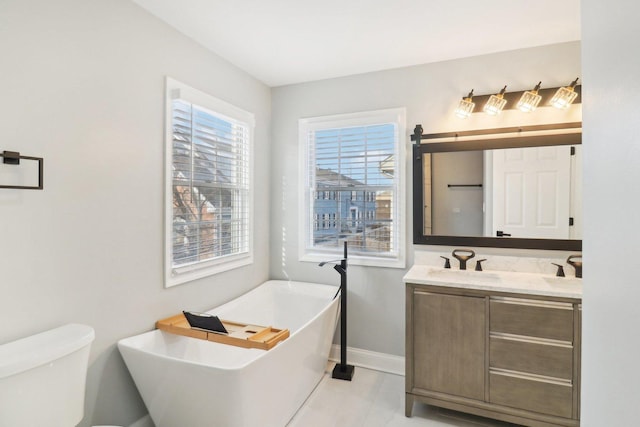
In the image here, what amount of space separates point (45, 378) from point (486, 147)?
120 inches

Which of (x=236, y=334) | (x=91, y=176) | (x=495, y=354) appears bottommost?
(x=495, y=354)

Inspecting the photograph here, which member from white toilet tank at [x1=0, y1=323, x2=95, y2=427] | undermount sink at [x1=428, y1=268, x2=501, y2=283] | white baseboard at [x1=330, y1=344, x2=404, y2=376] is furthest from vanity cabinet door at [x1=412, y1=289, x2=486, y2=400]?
white toilet tank at [x1=0, y1=323, x2=95, y2=427]

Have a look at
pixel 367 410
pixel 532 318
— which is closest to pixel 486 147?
pixel 532 318

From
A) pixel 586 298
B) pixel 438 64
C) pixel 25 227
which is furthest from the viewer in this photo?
pixel 438 64

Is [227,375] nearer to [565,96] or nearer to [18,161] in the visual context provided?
[18,161]

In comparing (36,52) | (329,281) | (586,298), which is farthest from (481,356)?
(36,52)

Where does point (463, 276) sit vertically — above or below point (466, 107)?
below

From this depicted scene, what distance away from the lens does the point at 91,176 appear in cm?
179

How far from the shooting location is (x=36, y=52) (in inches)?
60.8

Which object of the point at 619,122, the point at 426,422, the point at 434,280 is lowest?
the point at 426,422

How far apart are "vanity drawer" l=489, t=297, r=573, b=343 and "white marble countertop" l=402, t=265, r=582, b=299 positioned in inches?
2.7

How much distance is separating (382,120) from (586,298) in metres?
2.50

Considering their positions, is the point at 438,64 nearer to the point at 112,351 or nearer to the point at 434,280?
the point at 434,280

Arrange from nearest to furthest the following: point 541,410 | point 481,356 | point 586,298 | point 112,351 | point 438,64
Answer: point 586,298, point 112,351, point 541,410, point 481,356, point 438,64
